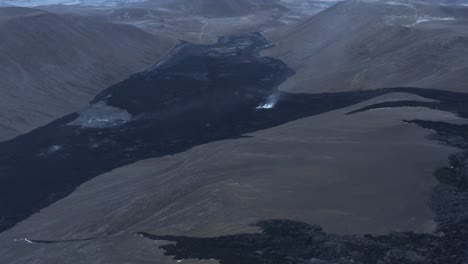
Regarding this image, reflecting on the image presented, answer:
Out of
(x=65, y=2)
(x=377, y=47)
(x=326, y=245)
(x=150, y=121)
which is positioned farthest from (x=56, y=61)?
(x=65, y=2)

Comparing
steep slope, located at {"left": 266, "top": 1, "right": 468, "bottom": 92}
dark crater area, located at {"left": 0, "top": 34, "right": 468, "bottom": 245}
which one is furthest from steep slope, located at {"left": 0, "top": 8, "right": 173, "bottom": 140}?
steep slope, located at {"left": 266, "top": 1, "right": 468, "bottom": 92}

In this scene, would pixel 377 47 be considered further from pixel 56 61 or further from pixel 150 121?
pixel 56 61

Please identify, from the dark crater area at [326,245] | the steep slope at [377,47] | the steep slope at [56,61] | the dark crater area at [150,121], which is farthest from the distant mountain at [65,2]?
the dark crater area at [326,245]

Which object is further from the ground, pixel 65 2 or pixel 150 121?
pixel 65 2

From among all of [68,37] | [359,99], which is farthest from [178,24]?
[359,99]

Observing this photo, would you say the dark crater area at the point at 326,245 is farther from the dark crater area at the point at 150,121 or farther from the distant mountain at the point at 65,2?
the distant mountain at the point at 65,2

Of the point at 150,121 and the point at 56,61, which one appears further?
the point at 56,61
